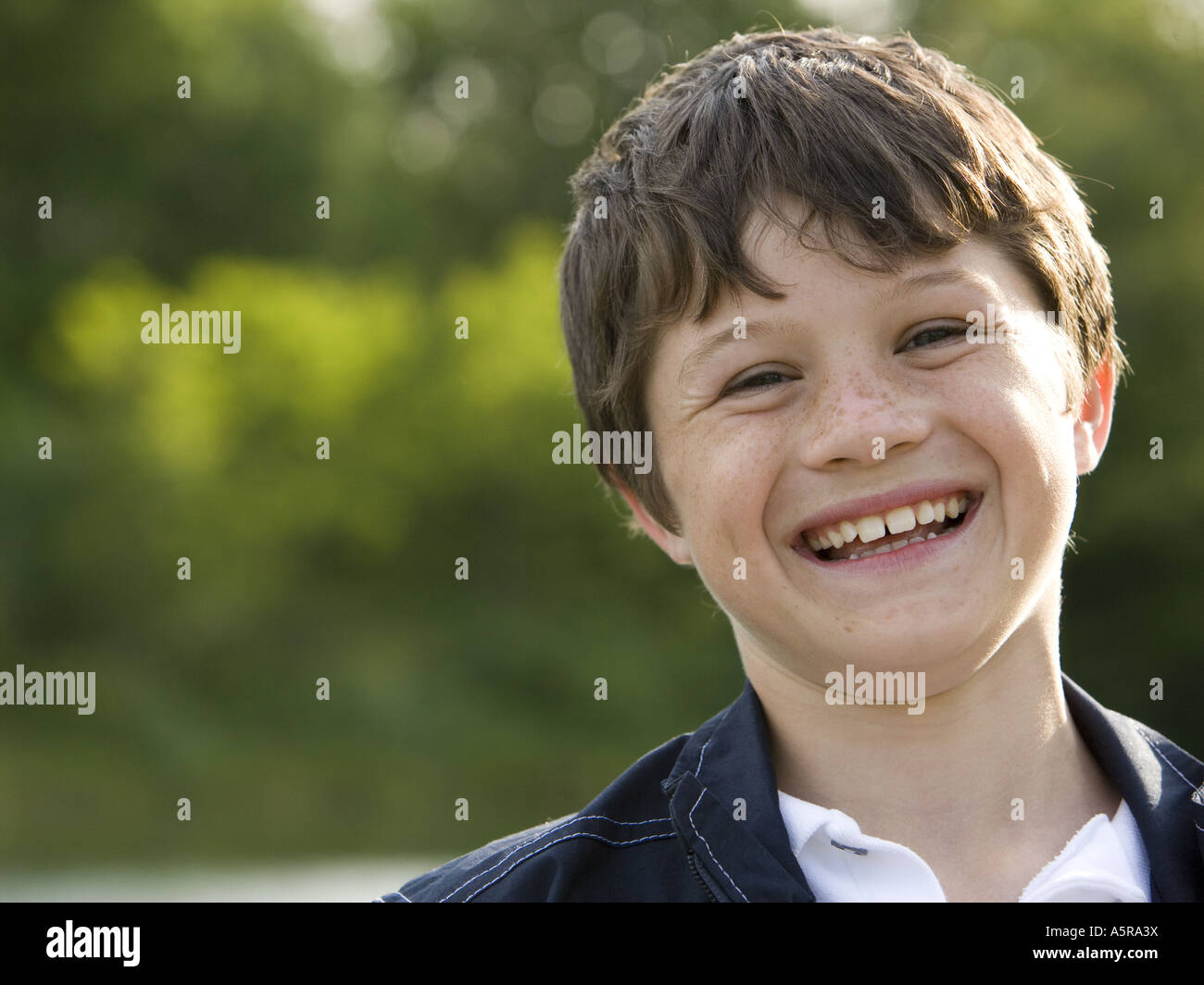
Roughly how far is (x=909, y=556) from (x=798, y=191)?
0.37 metres

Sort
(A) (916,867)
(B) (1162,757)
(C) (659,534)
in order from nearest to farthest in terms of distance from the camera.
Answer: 1. (A) (916,867)
2. (B) (1162,757)
3. (C) (659,534)

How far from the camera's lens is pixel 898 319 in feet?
3.91

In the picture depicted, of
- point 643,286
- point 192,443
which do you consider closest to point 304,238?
point 192,443

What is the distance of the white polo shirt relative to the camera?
115cm

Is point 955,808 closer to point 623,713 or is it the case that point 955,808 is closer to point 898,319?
point 898,319

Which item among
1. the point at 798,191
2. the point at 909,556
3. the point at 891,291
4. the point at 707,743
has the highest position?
the point at 798,191

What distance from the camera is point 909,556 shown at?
121 centimetres

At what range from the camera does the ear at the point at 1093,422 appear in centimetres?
133

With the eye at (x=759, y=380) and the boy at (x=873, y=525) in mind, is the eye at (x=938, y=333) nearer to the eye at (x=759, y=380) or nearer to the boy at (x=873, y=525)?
the boy at (x=873, y=525)

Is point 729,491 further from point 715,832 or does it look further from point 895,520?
point 715,832

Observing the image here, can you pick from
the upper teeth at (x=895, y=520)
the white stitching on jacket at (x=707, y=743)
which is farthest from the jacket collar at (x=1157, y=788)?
the white stitching on jacket at (x=707, y=743)

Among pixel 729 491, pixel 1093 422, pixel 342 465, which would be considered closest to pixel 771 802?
pixel 729 491

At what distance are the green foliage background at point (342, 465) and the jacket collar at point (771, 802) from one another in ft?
23.6
